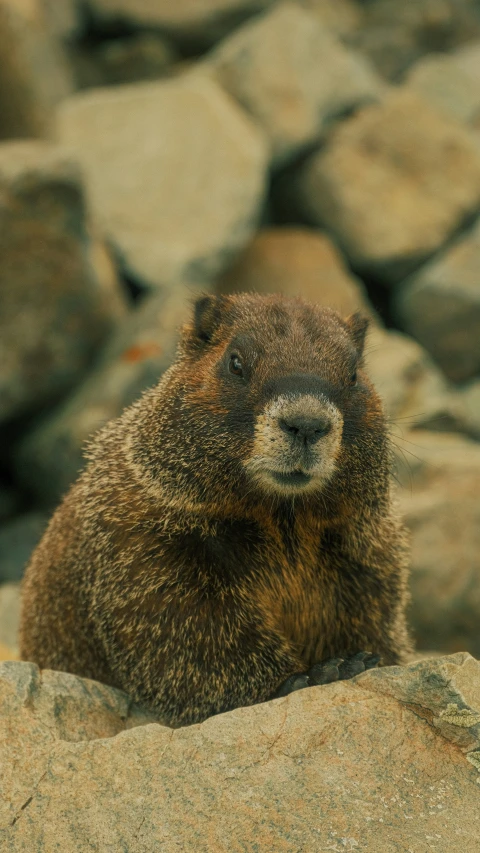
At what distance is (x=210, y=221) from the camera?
439 inches

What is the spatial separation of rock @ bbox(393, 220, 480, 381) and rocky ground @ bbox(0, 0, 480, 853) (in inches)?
0.8

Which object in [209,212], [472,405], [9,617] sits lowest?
[472,405]

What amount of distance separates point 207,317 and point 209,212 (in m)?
6.64

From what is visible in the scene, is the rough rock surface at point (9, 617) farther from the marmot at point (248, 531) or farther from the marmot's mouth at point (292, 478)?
the marmot's mouth at point (292, 478)

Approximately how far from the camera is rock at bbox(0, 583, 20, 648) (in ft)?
21.9

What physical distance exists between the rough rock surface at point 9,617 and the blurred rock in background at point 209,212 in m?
1.91

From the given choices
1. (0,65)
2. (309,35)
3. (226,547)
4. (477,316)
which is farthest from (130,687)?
(309,35)

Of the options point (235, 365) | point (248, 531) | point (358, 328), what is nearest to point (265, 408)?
point (235, 365)

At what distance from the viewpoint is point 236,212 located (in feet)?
36.9

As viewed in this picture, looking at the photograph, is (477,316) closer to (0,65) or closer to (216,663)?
(0,65)

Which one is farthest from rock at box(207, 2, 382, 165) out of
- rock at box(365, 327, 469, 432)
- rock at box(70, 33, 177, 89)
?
rock at box(365, 327, 469, 432)

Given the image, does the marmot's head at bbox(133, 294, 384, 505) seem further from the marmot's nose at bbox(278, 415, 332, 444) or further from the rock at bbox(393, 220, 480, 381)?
the rock at bbox(393, 220, 480, 381)

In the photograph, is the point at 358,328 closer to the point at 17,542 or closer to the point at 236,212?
the point at 17,542

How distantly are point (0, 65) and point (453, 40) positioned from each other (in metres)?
7.35
